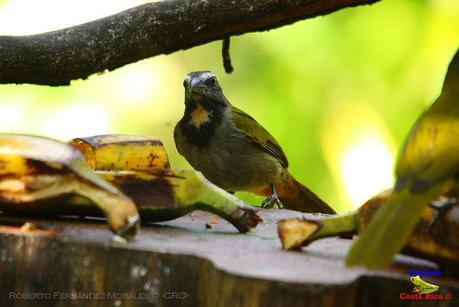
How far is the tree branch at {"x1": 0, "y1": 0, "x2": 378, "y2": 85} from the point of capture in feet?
14.3

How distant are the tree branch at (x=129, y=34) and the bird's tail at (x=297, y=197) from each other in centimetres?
168

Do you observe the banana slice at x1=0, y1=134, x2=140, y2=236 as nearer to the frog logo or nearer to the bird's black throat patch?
the frog logo

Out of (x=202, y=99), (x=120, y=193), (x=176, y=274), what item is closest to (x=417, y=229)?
(x=176, y=274)

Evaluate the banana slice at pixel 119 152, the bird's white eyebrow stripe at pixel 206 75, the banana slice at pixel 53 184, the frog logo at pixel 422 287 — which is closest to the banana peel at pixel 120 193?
the banana slice at pixel 53 184

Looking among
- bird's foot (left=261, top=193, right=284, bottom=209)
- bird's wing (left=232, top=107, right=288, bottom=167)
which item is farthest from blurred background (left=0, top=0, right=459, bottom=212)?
bird's foot (left=261, top=193, right=284, bottom=209)

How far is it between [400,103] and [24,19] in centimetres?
238

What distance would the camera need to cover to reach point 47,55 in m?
4.36

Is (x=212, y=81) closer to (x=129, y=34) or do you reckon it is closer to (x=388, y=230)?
(x=129, y=34)

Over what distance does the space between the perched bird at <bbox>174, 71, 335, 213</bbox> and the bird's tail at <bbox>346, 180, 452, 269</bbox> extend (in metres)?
2.83

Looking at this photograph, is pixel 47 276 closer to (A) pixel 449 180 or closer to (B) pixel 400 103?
(A) pixel 449 180

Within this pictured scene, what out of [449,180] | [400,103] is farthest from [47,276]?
[400,103]

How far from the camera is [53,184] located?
3135 millimetres

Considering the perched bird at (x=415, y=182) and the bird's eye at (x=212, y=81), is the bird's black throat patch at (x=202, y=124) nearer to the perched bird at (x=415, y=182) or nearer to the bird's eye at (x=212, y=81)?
the bird's eye at (x=212, y=81)

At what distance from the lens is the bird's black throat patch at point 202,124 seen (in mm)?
5848
